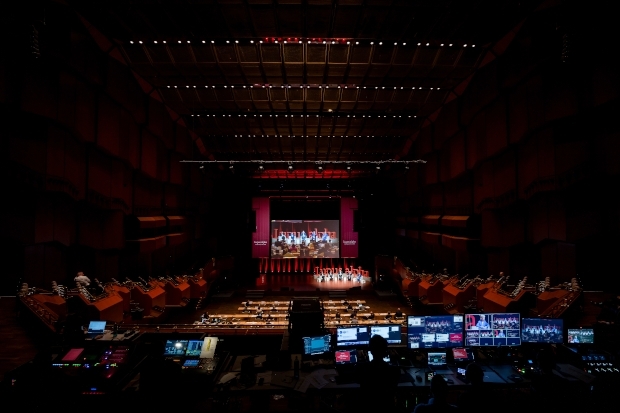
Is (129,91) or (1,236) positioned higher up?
(129,91)

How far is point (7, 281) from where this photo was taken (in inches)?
451

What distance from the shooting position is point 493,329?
5336 mm

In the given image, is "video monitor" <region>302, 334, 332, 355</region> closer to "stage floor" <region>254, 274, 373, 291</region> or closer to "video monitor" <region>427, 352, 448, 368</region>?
"video monitor" <region>427, 352, 448, 368</region>

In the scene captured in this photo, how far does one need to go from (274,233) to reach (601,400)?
22164 mm

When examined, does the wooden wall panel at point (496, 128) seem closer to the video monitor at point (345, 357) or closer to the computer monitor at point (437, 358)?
the computer monitor at point (437, 358)

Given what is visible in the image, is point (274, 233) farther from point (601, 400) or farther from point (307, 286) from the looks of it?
point (601, 400)

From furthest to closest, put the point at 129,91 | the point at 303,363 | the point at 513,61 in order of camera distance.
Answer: the point at 129,91 < the point at 513,61 < the point at 303,363

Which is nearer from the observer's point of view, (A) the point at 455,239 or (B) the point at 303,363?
(B) the point at 303,363

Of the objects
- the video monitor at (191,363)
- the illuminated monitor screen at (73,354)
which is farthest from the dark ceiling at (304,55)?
the video monitor at (191,363)

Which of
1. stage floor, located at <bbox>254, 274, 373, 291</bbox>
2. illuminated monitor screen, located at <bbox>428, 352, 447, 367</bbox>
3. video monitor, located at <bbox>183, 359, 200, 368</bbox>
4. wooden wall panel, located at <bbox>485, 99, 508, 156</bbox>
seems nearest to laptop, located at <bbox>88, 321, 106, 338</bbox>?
Answer: video monitor, located at <bbox>183, 359, 200, 368</bbox>

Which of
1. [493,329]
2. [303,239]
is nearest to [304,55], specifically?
[493,329]

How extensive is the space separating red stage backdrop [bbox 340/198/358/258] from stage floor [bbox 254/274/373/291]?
2.85 metres

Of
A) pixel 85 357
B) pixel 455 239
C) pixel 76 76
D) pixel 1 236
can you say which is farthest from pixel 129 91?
pixel 455 239

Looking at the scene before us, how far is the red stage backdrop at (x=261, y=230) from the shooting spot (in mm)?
25656
